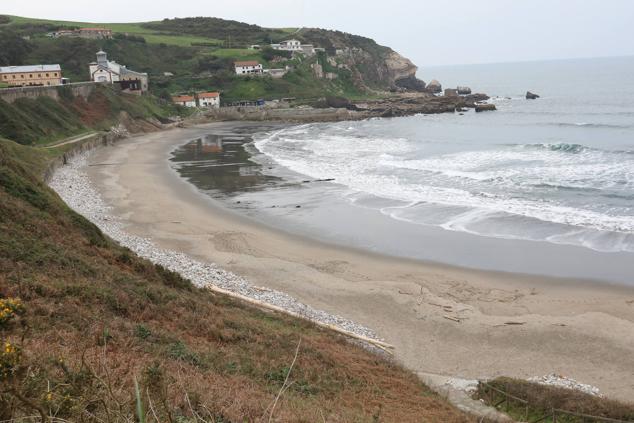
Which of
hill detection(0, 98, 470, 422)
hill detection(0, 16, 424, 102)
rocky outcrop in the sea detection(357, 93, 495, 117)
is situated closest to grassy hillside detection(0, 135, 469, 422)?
hill detection(0, 98, 470, 422)

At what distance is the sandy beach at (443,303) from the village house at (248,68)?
76521 mm

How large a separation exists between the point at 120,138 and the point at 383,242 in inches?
1720

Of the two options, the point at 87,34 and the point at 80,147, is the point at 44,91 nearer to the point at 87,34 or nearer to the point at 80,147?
the point at 80,147

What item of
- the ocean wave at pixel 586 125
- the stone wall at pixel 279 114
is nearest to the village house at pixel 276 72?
the stone wall at pixel 279 114

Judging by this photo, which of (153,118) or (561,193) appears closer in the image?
(561,193)

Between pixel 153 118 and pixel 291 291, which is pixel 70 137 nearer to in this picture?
pixel 153 118

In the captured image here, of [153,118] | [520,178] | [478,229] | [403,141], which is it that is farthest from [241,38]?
[478,229]

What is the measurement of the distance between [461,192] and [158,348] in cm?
2434

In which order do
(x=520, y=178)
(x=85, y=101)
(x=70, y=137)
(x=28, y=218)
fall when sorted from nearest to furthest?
(x=28, y=218) < (x=520, y=178) < (x=70, y=137) < (x=85, y=101)

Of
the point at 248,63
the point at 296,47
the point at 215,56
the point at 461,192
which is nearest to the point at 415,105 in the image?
the point at 248,63

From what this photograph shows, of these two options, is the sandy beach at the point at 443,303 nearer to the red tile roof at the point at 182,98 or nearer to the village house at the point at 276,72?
the red tile roof at the point at 182,98

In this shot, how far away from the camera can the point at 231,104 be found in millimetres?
86500

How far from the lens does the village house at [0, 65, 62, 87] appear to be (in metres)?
64.5

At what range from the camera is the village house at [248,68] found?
99.1 meters
